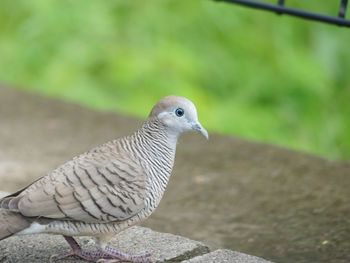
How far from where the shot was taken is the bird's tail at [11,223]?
322 centimetres

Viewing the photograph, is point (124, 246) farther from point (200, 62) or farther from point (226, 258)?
point (200, 62)

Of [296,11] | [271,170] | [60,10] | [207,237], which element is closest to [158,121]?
[207,237]

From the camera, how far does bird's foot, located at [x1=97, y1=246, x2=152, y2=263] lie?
342cm

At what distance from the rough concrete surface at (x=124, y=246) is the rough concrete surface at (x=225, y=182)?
7.6 inches

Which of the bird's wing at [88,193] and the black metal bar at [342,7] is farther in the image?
the black metal bar at [342,7]

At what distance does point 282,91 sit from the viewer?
23.4ft

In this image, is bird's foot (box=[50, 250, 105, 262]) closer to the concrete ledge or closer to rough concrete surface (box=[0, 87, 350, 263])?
the concrete ledge

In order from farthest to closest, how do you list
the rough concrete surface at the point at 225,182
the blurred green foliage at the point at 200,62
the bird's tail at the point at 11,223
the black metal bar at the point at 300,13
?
1. the blurred green foliage at the point at 200,62
2. the black metal bar at the point at 300,13
3. the rough concrete surface at the point at 225,182
4. the bird's tail at the point at 11,223

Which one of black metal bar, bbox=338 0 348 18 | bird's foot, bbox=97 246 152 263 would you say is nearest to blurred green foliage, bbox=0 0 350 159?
black metal bar, bbox=338 0 348 18

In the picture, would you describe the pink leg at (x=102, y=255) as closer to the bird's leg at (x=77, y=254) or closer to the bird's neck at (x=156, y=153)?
the bird's leg at (x=77, y=254)

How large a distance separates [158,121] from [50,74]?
3956mm

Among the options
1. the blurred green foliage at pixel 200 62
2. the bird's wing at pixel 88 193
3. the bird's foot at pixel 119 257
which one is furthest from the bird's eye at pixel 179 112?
the blurred green foliage at pixel 200 62

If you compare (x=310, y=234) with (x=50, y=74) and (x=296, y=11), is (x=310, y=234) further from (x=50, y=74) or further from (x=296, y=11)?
(x=50, y=74)

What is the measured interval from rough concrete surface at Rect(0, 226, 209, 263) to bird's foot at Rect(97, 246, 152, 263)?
0.04 metres
